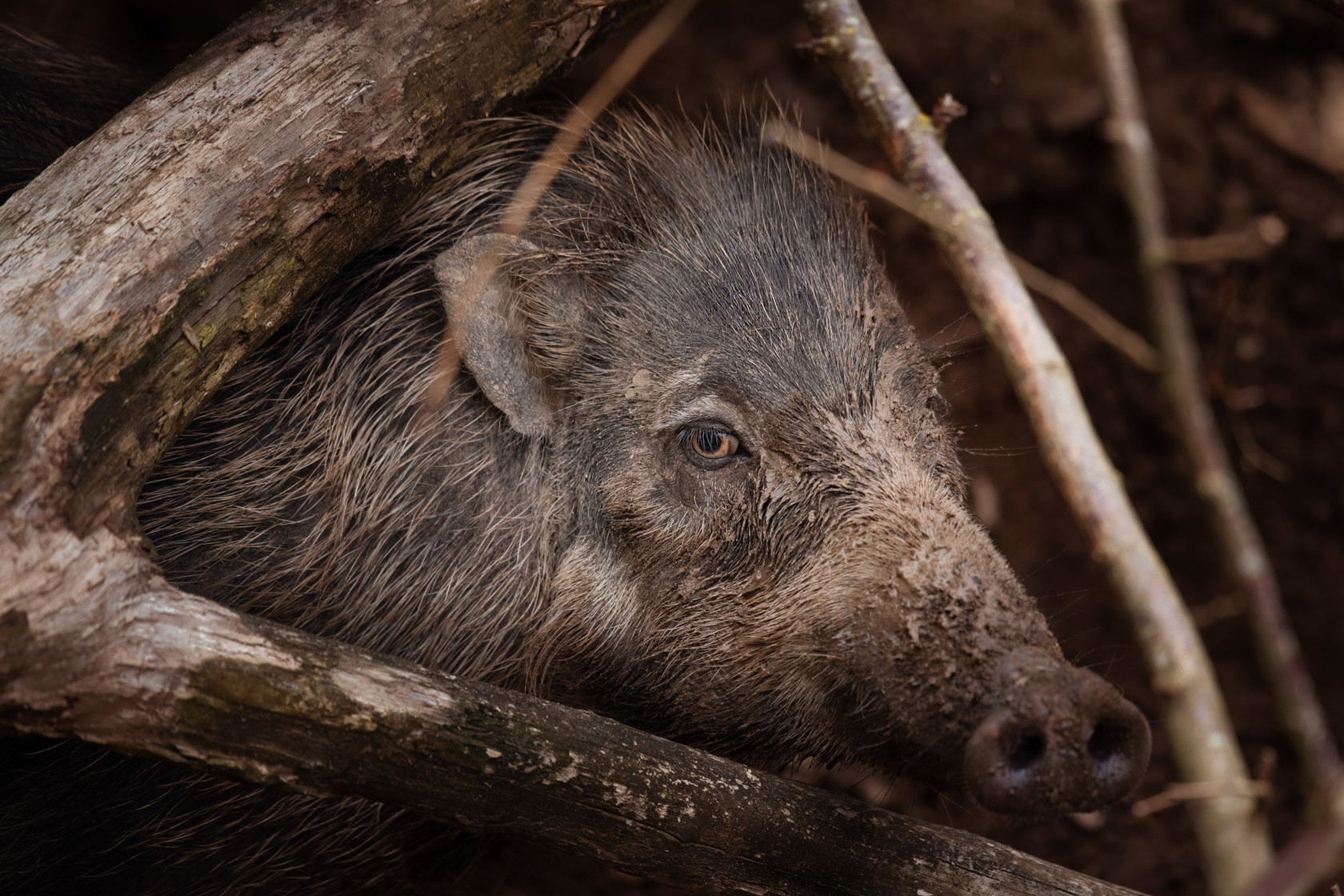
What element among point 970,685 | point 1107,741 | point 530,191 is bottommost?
point 1107,741

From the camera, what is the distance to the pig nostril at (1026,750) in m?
1.90

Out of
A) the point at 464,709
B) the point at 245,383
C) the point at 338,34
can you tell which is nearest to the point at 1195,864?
the point at 464,709

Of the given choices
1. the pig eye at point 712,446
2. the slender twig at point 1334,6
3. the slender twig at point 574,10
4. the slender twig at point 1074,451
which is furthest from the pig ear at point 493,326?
the slender twig at point 1334,6

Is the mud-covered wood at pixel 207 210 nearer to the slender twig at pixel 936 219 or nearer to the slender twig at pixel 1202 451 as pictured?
the slender twig at pixel 936 219

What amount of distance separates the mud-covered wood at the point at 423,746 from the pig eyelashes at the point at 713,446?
674mm

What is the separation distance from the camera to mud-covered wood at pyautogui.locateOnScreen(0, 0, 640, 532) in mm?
1839

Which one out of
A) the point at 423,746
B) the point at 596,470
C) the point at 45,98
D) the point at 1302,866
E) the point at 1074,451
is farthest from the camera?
the point at 45,98

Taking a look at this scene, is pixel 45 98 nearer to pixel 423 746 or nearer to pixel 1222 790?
pixel 423 746

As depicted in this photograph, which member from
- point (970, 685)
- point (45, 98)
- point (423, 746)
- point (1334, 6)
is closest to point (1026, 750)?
point (970, 685)

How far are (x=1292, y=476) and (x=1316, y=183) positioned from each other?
120cm

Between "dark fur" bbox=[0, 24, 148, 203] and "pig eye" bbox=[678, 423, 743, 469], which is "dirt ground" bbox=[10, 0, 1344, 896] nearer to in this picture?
"dark fur" bbox=[0, 24, 148, 203]

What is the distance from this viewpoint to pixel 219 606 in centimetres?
185

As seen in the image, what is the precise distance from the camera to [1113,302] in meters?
4.75

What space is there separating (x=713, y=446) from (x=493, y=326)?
60 cm
